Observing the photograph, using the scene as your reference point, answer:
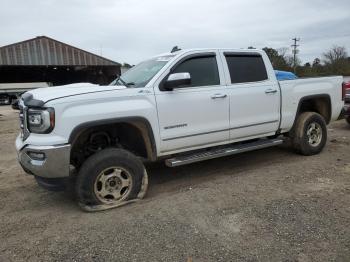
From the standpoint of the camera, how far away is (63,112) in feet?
13.5

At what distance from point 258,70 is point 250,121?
3.01 feet

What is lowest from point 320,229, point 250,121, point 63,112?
point 320,229

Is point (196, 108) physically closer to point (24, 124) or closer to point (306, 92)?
point (24, 124)

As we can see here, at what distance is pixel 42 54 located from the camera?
33.0 meters

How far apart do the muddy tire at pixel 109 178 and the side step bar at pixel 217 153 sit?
526mm

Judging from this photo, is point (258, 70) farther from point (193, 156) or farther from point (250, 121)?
point (193, 156)

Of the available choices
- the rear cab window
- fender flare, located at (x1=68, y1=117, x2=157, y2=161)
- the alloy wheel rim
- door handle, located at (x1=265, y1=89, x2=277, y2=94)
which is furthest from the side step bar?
the rear cab window

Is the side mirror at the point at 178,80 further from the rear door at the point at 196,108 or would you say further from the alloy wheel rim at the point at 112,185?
the alloy wheel rim at the point at 112,185

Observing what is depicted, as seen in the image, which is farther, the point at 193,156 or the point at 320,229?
the point at 193,156

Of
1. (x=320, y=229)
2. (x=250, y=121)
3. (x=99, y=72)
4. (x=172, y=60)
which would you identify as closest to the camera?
(x=320, y=229)

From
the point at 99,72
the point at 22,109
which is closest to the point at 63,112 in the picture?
the point at 22,109

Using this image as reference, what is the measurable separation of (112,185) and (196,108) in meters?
1.54

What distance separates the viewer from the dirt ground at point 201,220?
3453 mm

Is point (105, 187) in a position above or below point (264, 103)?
below
